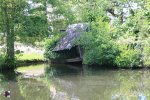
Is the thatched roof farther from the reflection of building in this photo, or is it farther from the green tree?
the green tree

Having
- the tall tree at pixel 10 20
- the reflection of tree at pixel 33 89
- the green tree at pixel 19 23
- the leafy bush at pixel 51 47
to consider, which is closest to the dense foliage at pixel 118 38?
the green tree at pixel 19 23

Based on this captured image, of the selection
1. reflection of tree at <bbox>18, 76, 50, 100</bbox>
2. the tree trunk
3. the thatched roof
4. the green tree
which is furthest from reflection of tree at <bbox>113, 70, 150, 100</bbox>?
the tree trunk

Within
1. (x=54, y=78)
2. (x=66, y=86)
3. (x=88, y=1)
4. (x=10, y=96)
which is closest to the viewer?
(x=10, y=96)

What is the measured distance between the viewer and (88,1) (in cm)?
4044

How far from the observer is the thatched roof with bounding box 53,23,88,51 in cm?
3325

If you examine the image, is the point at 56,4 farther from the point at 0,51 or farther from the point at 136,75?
the point at 136,75

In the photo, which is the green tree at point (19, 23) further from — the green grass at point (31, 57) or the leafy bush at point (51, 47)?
the leafy bush at point (51, 47)

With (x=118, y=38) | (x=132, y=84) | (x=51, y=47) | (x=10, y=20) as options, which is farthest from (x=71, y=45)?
(x=132, y=84)

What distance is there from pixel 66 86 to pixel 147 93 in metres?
5.09

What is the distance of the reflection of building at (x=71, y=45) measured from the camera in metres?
33.2

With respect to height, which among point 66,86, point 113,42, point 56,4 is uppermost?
point 56,4

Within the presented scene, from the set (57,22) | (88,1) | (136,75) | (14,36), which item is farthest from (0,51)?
(88,1)

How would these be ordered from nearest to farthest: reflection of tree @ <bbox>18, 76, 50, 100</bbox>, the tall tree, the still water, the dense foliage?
the still water, reflection of tree @ <bbox>18, 76, 50, 100</bbox>, the dense foliage, the tall tree

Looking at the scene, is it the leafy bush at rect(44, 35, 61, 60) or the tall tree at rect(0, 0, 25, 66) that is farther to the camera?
the leafy bush at rect(44, 35, 61, 60)
